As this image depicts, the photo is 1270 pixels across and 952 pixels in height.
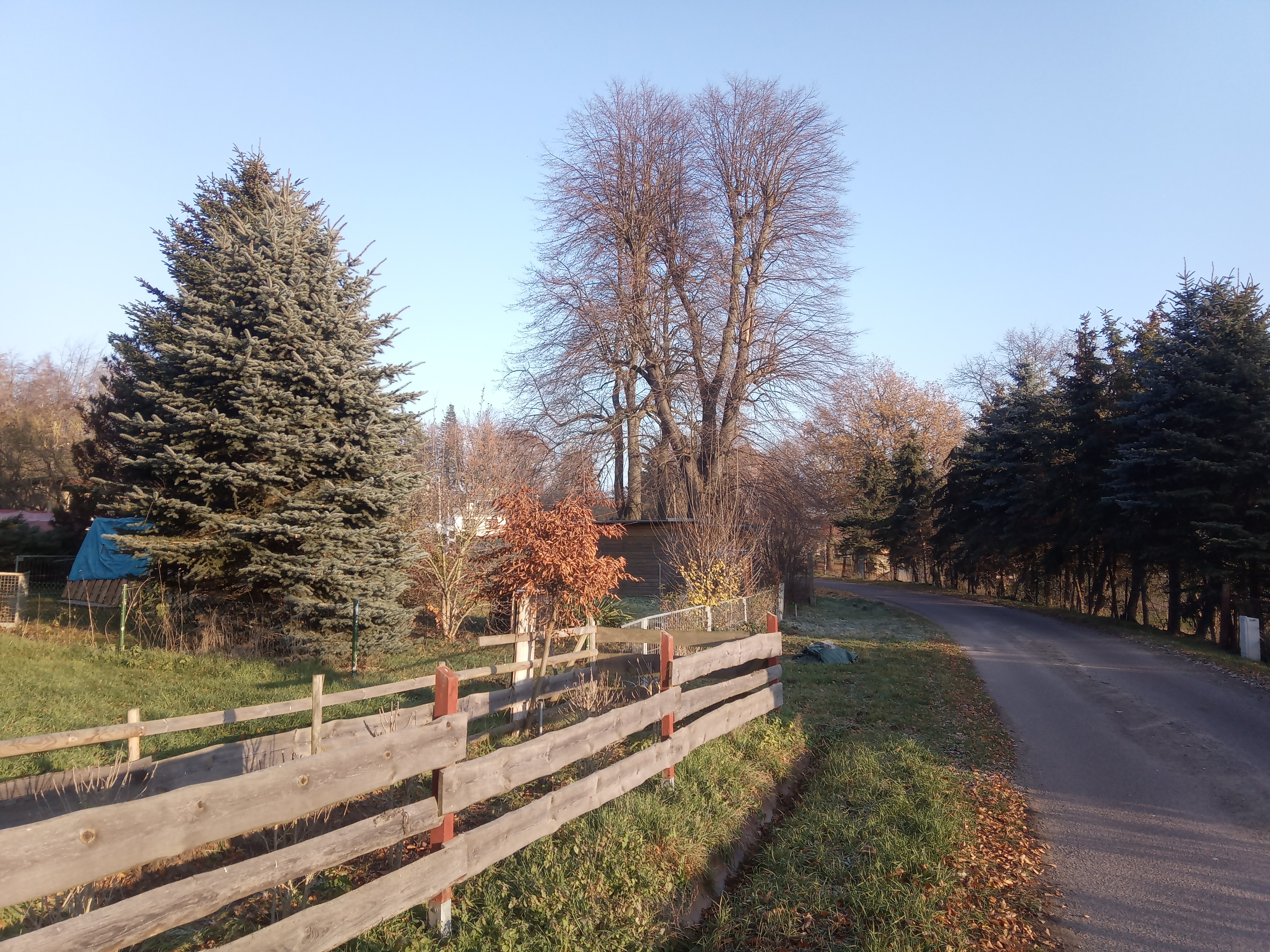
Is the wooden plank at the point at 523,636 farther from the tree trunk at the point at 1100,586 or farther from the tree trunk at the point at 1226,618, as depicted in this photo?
the tree trunk at the point at 1100,586

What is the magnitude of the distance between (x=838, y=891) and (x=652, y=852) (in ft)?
3.93

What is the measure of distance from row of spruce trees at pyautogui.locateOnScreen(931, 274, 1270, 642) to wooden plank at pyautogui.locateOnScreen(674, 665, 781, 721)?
15.5 meters

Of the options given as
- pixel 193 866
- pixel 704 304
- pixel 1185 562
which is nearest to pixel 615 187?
pixel 704 304

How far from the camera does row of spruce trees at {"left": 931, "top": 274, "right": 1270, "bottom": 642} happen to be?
19.1m

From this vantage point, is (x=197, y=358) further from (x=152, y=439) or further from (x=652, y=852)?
(x=652, y=852)

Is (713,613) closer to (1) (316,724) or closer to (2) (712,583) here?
(2) (712,583)

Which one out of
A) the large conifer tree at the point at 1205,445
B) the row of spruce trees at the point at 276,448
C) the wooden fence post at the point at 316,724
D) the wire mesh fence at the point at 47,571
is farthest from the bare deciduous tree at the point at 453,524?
the large conifer tree at the point at 1205,445

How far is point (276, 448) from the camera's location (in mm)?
14109

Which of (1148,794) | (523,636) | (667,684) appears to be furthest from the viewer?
(523,636)

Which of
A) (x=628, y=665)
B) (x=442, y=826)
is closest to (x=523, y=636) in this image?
(x=628, y=665)

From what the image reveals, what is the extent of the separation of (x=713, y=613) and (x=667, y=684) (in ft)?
32.9

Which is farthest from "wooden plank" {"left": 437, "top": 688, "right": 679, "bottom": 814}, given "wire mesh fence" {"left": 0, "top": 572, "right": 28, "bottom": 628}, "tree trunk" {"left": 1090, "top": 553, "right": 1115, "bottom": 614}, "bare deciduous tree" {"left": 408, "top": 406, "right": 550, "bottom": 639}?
"tree trunk" {"left": 1090, "top": 553, "right": 1115, "bottom": 614}

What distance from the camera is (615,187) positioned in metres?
29.9

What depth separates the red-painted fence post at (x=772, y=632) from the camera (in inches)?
342
